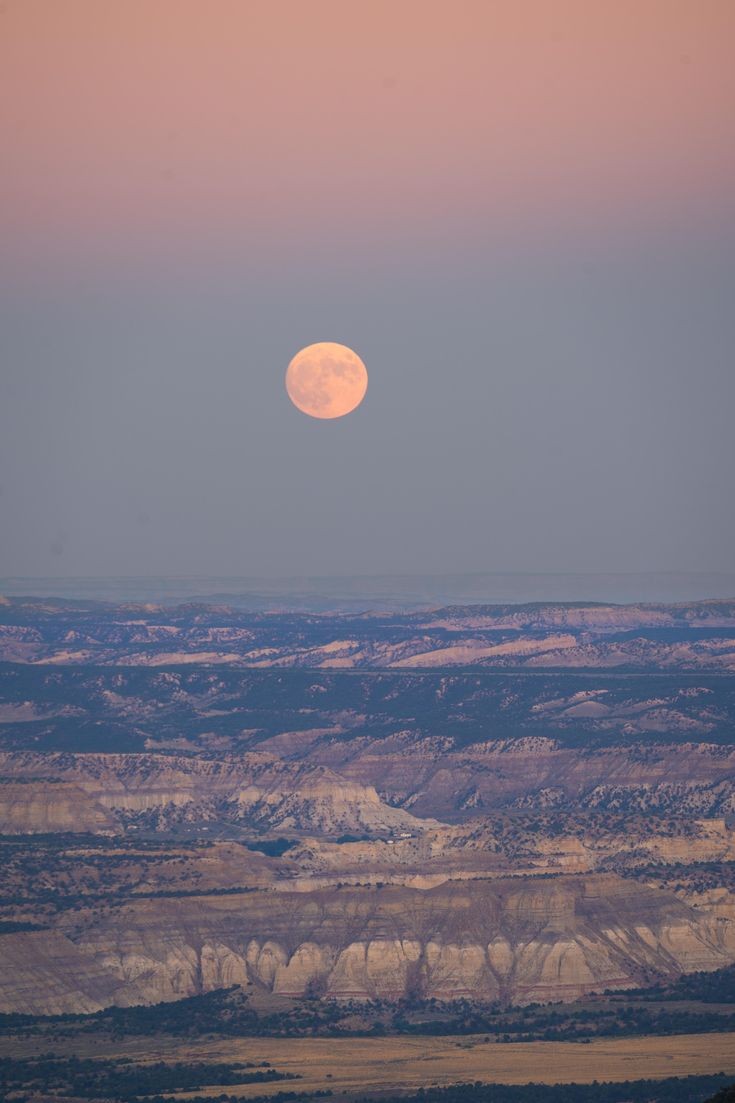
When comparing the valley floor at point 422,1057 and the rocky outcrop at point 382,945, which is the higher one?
the rocky outcrop at point 382,945

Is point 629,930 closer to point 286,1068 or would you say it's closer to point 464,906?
point 464,906

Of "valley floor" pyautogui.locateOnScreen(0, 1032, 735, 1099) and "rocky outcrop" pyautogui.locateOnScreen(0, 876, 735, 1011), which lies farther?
"rocky outcrop" pyautogui.locateOnScreen(0, 876, 735, 1011)

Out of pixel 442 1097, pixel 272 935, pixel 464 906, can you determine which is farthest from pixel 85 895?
pixel 442 1097

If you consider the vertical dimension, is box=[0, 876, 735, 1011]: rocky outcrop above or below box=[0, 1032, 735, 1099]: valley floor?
above

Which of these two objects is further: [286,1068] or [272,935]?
[272,935]

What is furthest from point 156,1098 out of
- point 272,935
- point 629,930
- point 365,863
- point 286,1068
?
point 365,863

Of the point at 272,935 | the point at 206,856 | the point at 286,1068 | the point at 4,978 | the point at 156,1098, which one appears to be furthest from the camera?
the point at 206,856

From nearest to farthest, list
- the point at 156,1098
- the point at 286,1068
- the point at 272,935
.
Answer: the point at 156,1098
the point at 286,1068
the point at 272,935

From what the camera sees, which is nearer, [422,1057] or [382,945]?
[422,1057]

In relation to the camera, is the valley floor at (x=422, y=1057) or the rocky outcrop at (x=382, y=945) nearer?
the valley floor at (x=422, y=1057)

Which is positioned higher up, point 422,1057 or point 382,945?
point 382,945
